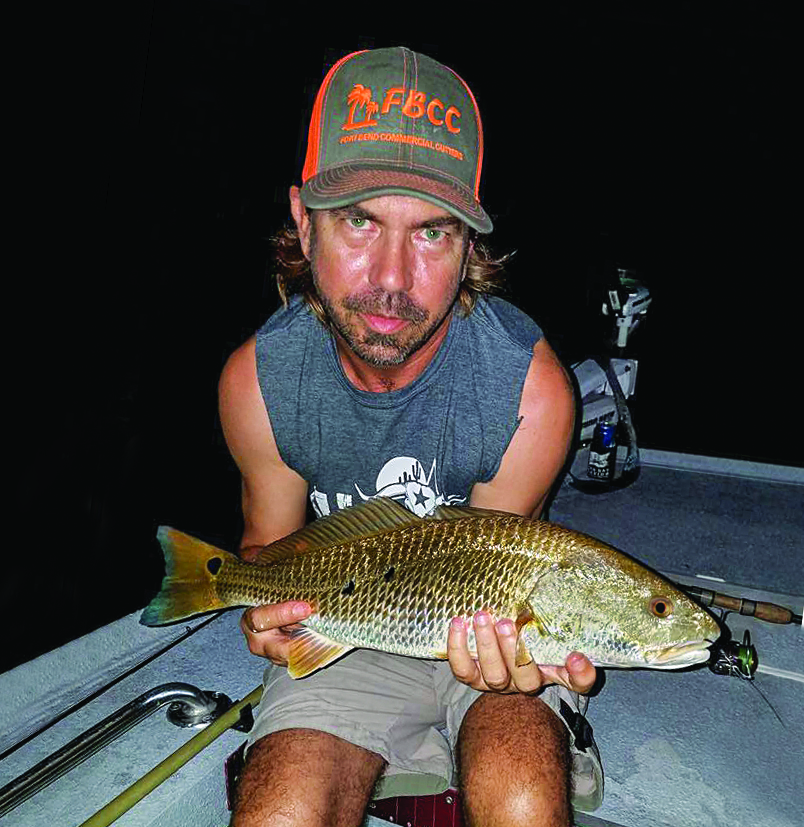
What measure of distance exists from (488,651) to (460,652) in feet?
0.25

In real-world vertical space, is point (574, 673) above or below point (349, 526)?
below

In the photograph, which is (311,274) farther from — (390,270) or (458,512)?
(458,512)

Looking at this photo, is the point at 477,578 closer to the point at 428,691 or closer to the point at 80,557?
the point at 428,691

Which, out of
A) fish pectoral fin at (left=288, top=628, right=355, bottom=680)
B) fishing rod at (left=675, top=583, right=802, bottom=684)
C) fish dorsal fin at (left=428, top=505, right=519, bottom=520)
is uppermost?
fish dorsal fin at (left=428, top=505, right=519, bottom=520)

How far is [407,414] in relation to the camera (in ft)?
7.64

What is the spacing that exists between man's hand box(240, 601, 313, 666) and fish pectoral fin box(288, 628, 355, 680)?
0.13 ft

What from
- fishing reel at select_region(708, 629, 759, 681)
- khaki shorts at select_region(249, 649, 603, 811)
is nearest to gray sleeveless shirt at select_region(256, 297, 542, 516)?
khaki shorts at select_region(249, 649, 603, 811)

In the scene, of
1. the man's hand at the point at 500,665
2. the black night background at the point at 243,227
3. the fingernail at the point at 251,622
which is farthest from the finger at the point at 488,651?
the black night background at the point at 243,227

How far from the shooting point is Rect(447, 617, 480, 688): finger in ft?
5.99

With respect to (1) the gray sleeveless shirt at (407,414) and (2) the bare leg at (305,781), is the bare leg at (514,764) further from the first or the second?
(1) the gray sleeveless shirt at (407,414)

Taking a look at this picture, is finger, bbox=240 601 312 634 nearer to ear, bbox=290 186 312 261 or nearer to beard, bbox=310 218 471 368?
beard, bbox=310 218 471 368

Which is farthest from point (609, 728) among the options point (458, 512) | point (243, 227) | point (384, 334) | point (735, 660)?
point (243, 227)

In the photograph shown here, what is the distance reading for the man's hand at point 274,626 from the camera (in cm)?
199

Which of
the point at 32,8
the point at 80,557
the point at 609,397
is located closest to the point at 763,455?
the point at 609,397
